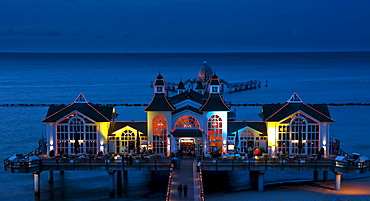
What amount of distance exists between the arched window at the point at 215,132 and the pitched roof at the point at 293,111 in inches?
150

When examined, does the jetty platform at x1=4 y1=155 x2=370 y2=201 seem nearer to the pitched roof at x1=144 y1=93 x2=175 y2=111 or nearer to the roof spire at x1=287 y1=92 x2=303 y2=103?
the pitched roof at x1=144 y1=93 x2=175 y2=111

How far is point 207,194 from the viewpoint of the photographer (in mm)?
47844

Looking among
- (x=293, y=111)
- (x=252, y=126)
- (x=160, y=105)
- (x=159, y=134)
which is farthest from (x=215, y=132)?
(x=293, y=111)

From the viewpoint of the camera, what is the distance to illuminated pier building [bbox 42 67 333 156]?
169ft

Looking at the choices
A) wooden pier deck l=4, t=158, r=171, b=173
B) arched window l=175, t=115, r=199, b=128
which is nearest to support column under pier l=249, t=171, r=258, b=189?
arched window l=175, t=115, r=199, b=128

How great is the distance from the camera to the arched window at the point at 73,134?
51.6 m

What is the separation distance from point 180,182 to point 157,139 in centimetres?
992

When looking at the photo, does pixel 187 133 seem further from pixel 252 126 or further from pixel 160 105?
pixel 252 126

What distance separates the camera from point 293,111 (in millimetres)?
50906

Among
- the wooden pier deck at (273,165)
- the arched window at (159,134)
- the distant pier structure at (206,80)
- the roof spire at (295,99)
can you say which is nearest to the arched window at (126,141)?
the arched window at (159,134)

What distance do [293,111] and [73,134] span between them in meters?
17.5

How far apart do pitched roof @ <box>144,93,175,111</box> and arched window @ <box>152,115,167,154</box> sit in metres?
0.76

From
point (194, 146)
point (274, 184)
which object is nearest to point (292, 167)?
Result: point (274, 184)

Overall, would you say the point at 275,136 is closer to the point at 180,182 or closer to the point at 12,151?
the point at 180,182
